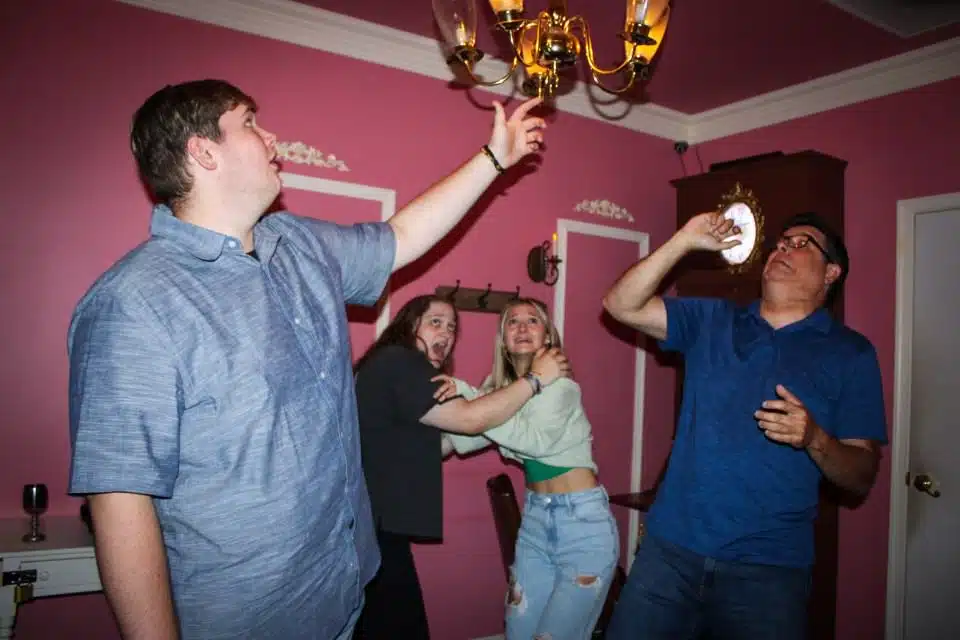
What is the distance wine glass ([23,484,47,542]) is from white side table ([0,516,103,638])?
0.16 ft

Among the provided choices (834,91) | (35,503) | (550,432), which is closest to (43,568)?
(35,503)

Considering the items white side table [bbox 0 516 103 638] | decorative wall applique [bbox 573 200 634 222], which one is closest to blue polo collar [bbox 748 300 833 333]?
decorative wall applique [bbox 573 200 634 222]

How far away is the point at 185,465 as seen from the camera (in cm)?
112

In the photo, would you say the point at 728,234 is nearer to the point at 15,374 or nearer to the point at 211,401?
the point at 211,401

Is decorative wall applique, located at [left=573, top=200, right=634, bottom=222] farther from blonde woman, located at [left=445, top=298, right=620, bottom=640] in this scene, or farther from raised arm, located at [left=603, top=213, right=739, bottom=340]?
raised arm, located at [left=603, top=213, right=739, bottom=340]

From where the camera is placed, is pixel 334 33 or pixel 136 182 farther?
pixel 334 33

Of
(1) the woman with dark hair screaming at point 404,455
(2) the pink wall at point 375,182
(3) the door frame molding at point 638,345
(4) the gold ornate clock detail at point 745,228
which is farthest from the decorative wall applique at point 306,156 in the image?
(4) the gold ornate clock detail at point 745,228

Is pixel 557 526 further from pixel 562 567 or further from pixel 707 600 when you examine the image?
pixel 707 600

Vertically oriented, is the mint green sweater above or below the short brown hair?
below

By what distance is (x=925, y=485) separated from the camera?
11.1 ft

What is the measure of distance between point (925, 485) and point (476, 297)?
103 inches

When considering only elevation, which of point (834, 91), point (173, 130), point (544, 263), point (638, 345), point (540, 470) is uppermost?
point (834, 91)

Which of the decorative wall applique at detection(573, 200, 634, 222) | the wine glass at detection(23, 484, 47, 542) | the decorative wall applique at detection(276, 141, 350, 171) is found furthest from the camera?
the decorative wall applique at detection(573, 200, 634, 222)

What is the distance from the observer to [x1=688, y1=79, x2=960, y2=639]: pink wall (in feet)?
11.3
